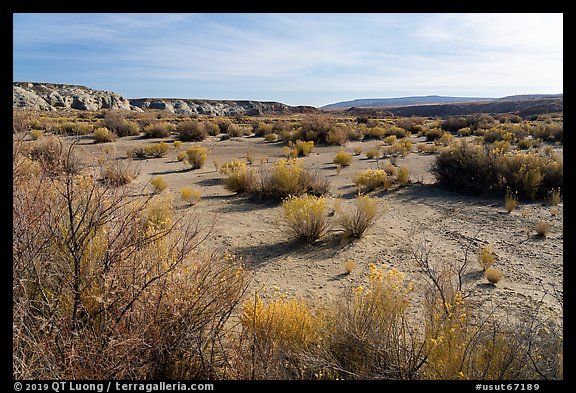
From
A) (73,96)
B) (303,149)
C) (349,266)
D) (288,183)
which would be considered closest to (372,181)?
(288,183)

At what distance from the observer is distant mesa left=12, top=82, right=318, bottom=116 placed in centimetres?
7444

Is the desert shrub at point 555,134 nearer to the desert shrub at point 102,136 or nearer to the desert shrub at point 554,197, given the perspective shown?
the desert shrub at point 554,197

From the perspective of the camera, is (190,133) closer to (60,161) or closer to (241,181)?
(241,181)

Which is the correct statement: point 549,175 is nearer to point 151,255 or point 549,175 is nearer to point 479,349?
point 479,349

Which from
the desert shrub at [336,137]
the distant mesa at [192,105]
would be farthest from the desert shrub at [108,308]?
the distant mesa at [192,105]

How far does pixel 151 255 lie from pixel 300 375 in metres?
1.67

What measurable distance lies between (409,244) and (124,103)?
10138cm

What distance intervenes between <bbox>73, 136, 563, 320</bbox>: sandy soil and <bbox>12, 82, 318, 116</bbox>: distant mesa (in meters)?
60.1

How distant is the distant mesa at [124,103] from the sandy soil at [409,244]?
60144 mm

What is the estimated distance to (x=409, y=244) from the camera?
697cm

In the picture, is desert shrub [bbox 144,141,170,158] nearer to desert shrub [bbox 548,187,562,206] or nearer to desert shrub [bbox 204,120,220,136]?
desert shrub [bbox 204,120,220,136]

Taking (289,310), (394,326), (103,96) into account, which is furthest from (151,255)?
(103,96)

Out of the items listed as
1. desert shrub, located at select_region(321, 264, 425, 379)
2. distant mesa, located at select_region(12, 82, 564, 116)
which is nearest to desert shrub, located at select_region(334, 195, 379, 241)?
desert shrub, located at select_region(321, 264, 425, 379)
